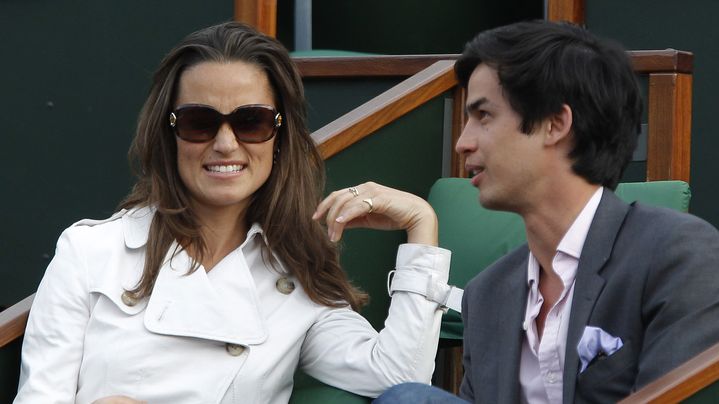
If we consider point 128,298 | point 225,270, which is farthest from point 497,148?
point 128,298

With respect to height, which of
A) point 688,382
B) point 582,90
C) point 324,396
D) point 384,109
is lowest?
point 324,396

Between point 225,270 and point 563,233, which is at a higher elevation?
point 563,233

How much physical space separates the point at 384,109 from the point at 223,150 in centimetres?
143

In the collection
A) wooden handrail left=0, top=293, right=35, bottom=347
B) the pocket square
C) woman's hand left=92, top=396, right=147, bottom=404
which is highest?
the pocket square

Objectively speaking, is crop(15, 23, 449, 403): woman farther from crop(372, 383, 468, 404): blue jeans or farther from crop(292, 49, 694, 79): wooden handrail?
crop(292, 49, 694, 79): wooden handrail

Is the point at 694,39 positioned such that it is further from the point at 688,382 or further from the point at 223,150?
the point at 688,382

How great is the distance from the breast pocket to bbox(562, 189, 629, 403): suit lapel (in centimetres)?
3

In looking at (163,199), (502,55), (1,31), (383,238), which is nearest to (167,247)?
(163,199)

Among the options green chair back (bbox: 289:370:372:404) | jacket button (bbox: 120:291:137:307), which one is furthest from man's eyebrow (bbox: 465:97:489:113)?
jacket button (bbox: 120:291:137:307)

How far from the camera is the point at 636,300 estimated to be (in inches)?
98.5

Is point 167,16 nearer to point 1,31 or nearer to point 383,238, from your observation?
point 1,31

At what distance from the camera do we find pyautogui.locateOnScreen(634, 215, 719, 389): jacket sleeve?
238 centimetres

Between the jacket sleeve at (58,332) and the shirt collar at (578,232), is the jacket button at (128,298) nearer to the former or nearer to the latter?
the jacket sleeve at (58,332)

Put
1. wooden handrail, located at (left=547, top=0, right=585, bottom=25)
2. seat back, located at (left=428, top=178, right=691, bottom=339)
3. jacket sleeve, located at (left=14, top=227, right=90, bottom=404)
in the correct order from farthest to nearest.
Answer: wooden handrail, located at (left=547, top=0, right=585, bottom=25)
seat back, located at (left=428, top=178, right=691, bottom=339)
jacket sleeve, located at (left=14, top=227, right=90, bottom=404)
